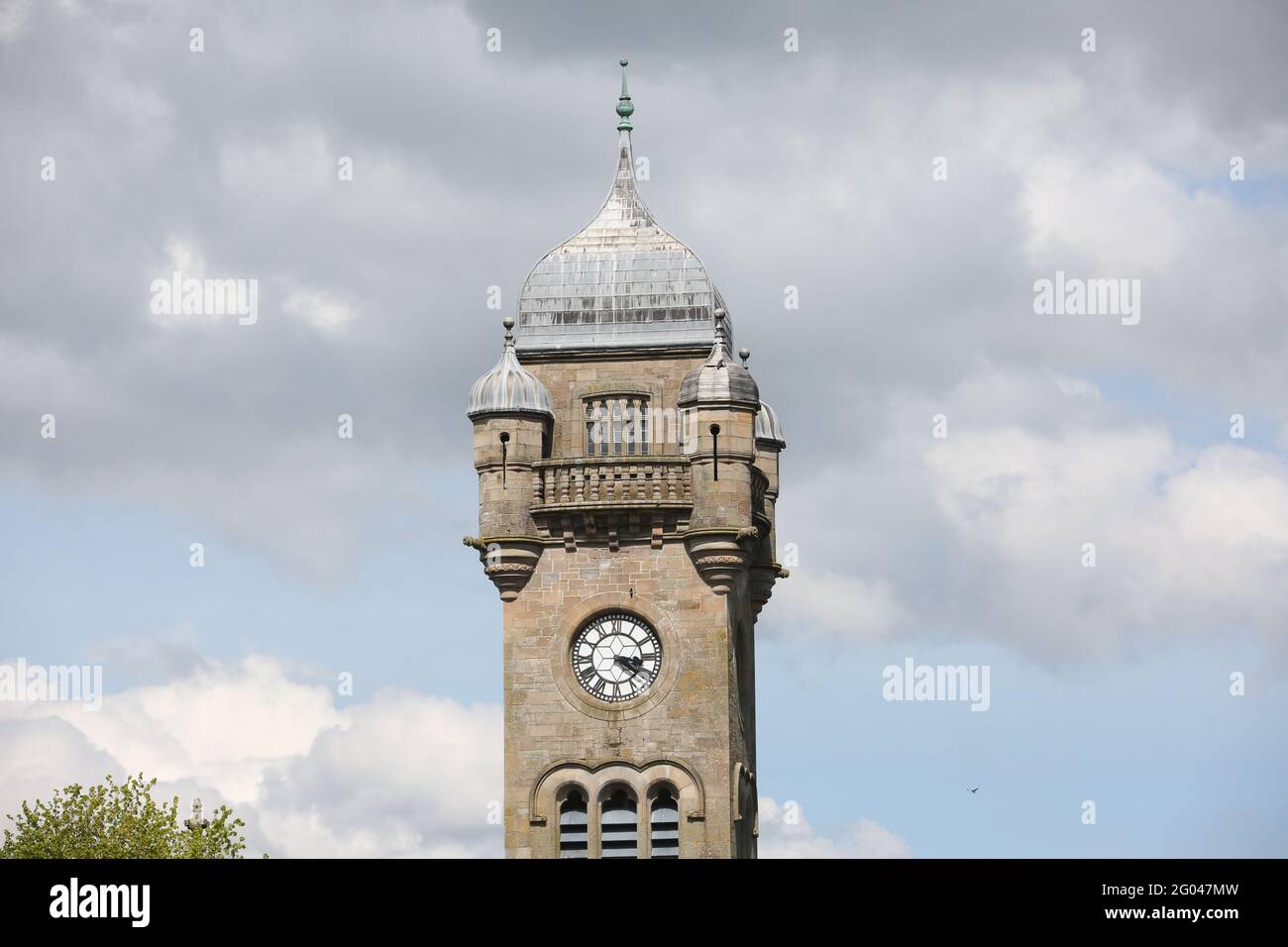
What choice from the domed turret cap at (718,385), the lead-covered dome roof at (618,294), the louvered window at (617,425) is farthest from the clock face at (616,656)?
the lead-covered dome roof at (618,294)

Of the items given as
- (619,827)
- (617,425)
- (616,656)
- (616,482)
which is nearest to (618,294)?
(617,425)

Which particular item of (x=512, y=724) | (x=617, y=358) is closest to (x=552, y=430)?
(x=617, y=358)

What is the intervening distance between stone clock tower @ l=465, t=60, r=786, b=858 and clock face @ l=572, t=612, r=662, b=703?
0.12 ft

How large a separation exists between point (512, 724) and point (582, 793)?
2.59m

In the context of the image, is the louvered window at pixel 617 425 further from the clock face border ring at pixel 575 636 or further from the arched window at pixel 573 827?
the arched window at pixel 573 827

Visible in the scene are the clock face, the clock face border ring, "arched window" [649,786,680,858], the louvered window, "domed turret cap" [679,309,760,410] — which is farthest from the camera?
the louvered window

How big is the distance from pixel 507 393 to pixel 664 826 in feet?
39.9

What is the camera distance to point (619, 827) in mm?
82562

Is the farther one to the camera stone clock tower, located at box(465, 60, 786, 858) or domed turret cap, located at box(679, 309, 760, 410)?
domed turret cap, located at box(679, 309, 760, 410)

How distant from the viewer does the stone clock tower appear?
Result: 8256cm

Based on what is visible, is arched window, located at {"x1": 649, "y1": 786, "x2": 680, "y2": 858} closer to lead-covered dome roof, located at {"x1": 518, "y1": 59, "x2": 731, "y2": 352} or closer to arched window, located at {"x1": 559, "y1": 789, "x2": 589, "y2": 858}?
arched window, located at {"x1": 559, "y1": 789, "x2": 589, "y2": 858}

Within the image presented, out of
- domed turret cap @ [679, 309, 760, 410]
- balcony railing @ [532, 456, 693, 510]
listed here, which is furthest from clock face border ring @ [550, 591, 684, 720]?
domed turret cap @ [679, 309, 760, 410]
